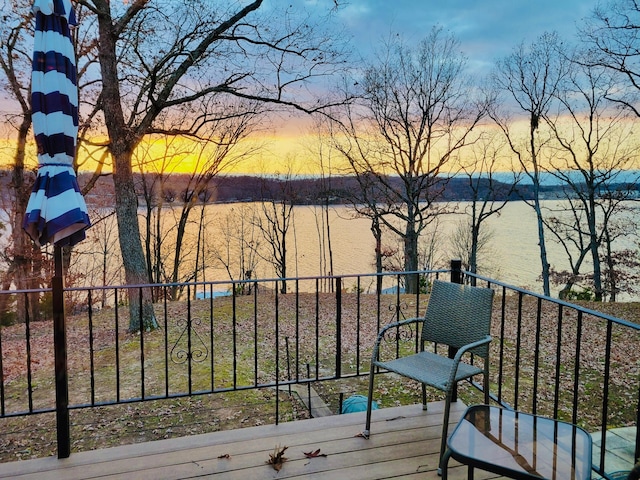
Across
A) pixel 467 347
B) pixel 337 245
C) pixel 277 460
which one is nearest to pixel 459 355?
pixel 467 347

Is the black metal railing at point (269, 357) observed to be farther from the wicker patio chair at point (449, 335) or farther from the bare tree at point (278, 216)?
the bare tree at point (278, 216)

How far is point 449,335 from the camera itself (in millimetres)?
2625

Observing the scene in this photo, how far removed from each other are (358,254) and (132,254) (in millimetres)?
12747

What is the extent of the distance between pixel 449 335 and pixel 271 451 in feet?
3.98

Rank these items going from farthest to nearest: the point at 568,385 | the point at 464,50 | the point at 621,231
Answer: the point at 621,231
the point at 464,50
the point at 568,385

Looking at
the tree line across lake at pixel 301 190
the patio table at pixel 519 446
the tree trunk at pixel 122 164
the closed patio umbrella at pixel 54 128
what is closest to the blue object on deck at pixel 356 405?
the patio table at pixel 519 446

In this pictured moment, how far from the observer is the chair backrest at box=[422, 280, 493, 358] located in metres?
2.47

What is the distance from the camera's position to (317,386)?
5.61 m

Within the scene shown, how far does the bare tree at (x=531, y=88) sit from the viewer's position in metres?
13.2

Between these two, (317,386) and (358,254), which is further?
(358,254)

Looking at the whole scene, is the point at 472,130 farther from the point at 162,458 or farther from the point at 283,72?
the point at 162,458

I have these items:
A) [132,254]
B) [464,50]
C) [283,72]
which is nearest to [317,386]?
[132,254]

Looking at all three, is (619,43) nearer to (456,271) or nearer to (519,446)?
(456,271)

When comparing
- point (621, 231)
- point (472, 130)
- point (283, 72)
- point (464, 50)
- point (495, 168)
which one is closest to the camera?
point (283, 72)
